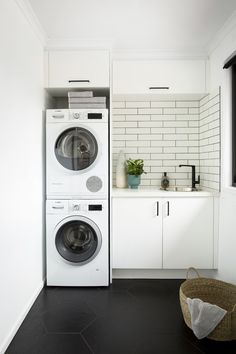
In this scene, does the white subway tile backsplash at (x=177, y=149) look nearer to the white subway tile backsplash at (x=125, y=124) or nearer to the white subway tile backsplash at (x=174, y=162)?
the white subway tile backsplash at (x=174, y=162)

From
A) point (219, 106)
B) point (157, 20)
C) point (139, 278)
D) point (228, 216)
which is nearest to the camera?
point (157, 20)

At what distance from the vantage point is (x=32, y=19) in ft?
6.78

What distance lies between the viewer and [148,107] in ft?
9.93

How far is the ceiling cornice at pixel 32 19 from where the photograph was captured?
187 centimetres

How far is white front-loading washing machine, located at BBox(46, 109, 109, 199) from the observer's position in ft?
7.90

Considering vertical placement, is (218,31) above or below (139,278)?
above

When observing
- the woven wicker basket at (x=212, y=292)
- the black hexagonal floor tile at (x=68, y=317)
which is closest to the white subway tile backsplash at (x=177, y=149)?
the woven wicker basket at (x=212, y=292)

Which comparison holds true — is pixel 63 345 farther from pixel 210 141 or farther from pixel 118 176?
pixel 210 141

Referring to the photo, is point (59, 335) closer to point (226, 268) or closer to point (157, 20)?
point (226, 268)

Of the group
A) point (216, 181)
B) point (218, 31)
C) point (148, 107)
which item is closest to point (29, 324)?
point (216, 181)

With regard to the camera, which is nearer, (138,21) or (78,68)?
(138,21)

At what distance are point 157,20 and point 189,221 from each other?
1.85m

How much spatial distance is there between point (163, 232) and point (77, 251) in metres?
0.88

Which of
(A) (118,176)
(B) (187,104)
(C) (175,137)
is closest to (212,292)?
(A) (118,176)
